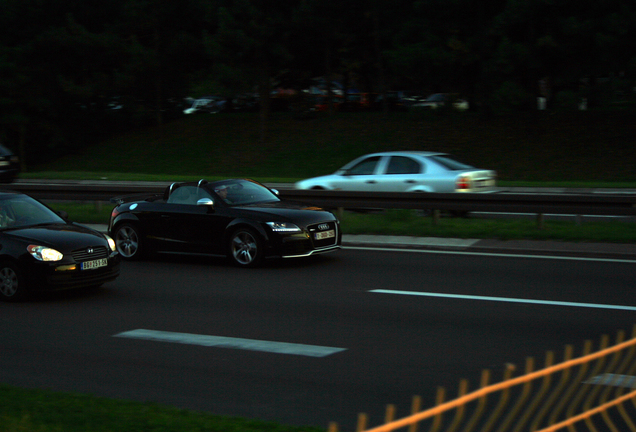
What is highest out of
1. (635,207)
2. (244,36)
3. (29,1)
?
(29,1)

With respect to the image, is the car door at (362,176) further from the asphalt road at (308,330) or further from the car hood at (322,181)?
the asphalt road at (308,330)

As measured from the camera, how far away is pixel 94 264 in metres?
9.30

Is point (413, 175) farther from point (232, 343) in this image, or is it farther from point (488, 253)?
point (232, 343)

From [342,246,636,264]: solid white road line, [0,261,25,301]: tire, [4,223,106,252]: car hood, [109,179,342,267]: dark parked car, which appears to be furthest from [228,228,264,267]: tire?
[0,261,25,301]: tire

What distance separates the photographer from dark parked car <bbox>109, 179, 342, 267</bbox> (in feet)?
37.3

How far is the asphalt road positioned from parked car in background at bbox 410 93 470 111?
22441 millimetres

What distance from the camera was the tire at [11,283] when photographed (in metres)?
8.99

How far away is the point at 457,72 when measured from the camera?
31.4 metres

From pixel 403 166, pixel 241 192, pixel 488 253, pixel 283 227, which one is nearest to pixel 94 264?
pixel 283 227

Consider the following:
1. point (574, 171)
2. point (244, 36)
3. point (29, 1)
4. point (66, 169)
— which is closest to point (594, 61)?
point (574, 171)

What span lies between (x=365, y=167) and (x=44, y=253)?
9.88 meters

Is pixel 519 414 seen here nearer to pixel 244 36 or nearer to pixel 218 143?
pixel 244 36

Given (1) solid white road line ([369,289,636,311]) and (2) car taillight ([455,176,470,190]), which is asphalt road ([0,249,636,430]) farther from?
(2) car taillight ([455,176,470,190])

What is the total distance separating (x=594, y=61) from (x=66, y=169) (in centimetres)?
2571
